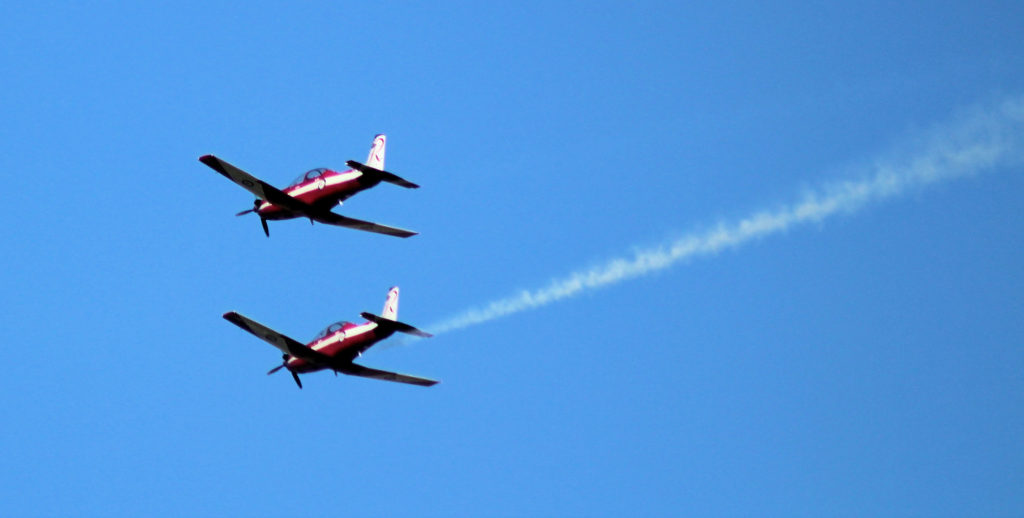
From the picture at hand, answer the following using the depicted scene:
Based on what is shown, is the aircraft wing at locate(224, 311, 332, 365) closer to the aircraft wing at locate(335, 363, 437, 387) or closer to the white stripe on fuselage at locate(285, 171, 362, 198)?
the aircraft wing at locate(335, 363, 437, 387)

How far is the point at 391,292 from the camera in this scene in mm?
69000

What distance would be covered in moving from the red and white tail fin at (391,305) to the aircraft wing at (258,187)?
189 inches

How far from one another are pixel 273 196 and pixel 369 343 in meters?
6.11

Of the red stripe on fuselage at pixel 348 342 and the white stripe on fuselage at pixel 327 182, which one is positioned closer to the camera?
the red stripe on fuselage at pixel 348 342

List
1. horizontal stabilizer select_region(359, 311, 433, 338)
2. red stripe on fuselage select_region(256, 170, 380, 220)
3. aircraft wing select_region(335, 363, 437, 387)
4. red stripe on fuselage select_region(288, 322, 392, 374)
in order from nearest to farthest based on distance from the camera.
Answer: horizontal stabilizer select_region(359, 311, 433, 338)
red stripe on fuselage select_region(288, 322, 392, 374)
red stripe on fuselage select_region(256, 170, 380, 220)
aircraft wing select_region(335, 363, 437, 387)

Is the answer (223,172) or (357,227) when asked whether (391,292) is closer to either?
(357,227)

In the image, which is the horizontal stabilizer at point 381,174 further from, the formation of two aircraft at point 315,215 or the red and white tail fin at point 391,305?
the red and white tail fin at point 391,305

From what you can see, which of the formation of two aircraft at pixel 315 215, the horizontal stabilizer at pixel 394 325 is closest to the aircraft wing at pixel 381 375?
the formation of two aircraft at pixel 315 215

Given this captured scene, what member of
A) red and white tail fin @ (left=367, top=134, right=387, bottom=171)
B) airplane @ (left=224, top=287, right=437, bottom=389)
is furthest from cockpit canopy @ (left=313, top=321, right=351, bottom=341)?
red and white tail fin @ (left=367, top=134, right=387, bottom=171)

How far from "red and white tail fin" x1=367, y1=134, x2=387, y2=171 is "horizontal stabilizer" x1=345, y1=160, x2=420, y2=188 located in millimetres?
5620

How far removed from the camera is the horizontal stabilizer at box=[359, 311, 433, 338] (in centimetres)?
6019

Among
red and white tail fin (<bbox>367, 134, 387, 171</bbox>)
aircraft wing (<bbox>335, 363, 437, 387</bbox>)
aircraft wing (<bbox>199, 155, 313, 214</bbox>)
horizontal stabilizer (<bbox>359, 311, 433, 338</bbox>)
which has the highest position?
red and white tail fin (<bbox>367, 134, 387, 171</bbox>)

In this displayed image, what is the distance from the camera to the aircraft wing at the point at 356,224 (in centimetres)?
6662

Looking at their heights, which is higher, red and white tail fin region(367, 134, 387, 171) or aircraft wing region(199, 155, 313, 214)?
Answer: red and white tail fin region(367, 134, 387, 171)
